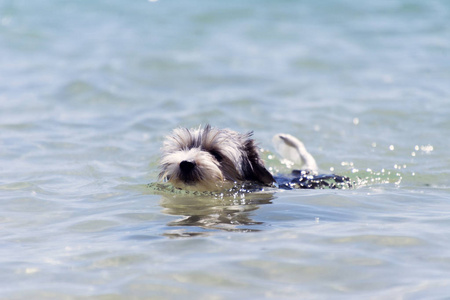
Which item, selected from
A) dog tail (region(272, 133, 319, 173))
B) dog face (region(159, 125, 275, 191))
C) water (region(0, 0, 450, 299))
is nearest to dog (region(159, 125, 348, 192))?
dog face (region(159, 125, 275, 191))

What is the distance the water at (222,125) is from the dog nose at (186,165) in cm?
33

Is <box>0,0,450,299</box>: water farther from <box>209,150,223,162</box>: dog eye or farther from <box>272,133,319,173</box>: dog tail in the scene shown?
<box>272,133,319,173</box>: dog tail

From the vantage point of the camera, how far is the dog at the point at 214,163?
20.5ft

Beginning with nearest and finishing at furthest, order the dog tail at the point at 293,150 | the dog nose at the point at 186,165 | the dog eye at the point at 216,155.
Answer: the dog nose at the point at 186,165 → the dog eye at the point at 216,155 → the dog tail at the point at 293,150

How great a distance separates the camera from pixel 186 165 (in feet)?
20.2

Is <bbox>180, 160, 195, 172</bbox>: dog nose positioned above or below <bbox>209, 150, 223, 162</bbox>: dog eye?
below

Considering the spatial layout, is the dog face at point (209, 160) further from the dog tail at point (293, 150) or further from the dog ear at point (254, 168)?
the dog tail at point (293, 150)

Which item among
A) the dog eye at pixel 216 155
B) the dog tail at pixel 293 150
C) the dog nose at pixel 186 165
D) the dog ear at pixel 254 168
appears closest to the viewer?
the dog nose at pixel 186 165

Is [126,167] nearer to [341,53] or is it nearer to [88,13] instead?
[341,53]

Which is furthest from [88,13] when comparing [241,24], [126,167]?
[126,167]

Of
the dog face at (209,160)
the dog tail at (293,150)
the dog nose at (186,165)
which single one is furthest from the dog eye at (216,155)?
the dog tail at (293,150)

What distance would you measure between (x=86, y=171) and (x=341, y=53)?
321 inches

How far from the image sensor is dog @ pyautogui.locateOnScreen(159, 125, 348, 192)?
625cm

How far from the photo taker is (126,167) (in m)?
8.27
